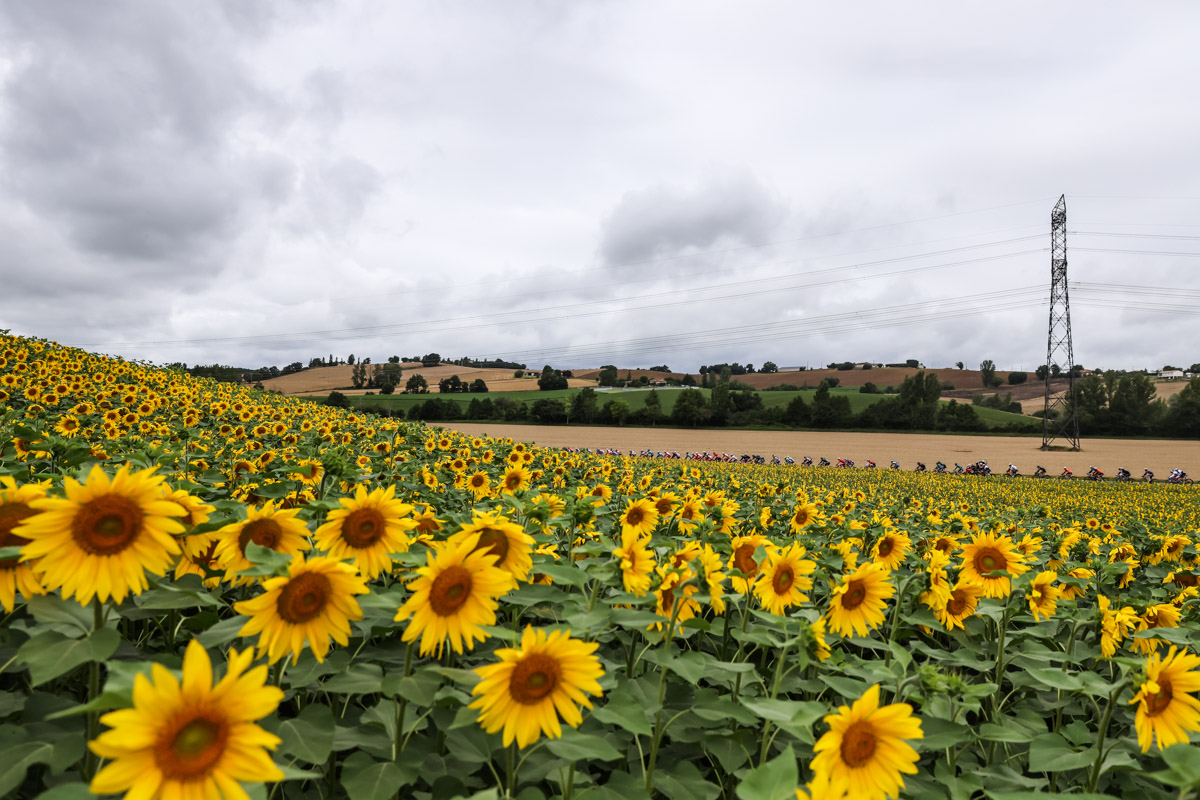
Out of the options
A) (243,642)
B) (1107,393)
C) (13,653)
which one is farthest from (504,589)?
(1107,393)

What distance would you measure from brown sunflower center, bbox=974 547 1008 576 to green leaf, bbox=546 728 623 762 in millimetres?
3185

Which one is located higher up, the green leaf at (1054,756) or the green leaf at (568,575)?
the green leaf at (568,575)

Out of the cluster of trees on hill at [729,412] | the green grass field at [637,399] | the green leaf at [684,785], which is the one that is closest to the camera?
the green leaf at [684,785]

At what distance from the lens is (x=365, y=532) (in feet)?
7.61

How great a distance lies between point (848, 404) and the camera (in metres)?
81.2

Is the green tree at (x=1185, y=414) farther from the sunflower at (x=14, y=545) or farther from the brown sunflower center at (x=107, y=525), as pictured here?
the sunflower at (x=14, y=545)

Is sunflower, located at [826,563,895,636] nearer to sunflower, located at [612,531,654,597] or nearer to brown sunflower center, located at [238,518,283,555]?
sunflower, located at [612,531,654,597]

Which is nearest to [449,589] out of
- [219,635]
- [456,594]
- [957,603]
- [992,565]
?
[456,594]

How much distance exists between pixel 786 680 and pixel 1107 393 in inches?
3772

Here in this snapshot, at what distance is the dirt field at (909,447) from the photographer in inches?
1794

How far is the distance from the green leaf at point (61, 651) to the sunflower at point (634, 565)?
5.69ft

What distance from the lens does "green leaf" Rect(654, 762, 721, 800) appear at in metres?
2.04

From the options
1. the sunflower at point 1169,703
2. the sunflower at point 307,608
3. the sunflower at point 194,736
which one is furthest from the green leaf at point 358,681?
the sunflower at point 1169,703

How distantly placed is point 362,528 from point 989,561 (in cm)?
384
